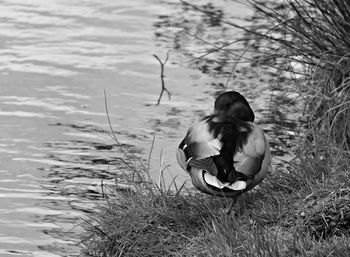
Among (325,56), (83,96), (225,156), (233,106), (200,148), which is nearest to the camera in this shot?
(225,156)

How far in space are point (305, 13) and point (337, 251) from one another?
3343 mm

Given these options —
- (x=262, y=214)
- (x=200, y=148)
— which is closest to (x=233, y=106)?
(x=200, y=148)

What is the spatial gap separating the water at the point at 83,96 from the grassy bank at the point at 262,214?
502 mm

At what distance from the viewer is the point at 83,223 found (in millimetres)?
6961

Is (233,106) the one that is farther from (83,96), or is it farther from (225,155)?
(83,96)

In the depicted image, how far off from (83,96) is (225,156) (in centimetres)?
394

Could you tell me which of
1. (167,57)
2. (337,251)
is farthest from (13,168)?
(337,251)

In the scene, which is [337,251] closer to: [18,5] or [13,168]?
[13,168]

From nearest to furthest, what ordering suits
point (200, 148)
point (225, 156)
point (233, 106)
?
point (225, 156), point (200, 148), point (233, 106)

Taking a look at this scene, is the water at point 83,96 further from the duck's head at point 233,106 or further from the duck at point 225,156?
the duck at point 225,156

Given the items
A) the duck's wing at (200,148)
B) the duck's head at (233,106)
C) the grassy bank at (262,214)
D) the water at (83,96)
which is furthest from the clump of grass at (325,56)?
the duck's wing at (200,148)

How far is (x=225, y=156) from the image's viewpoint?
6.44 m

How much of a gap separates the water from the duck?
1.09m

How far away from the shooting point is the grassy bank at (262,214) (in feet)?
19.5
